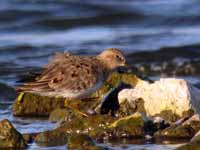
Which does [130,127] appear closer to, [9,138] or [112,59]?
[9,138]

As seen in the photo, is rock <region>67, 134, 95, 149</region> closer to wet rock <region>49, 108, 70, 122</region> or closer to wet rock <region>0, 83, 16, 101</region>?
wet rock <region>49, 108, 70, 122</region>

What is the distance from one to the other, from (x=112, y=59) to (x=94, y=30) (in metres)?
8.71

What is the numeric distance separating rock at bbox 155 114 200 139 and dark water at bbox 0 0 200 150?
4.14 meters

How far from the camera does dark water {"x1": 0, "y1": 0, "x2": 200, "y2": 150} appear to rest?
623 inches

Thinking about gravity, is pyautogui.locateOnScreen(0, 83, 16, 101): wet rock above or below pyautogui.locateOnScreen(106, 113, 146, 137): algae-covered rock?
above

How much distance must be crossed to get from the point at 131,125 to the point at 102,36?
9508 mm

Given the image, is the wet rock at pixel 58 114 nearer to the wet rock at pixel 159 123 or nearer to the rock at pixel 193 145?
the wet rock at pixel 159 123

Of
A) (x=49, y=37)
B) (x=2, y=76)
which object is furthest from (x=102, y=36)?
(x=2, y=76)

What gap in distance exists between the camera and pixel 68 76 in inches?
376

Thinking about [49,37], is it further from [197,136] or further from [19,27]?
[197,136]

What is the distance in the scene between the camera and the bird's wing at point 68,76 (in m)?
9.44

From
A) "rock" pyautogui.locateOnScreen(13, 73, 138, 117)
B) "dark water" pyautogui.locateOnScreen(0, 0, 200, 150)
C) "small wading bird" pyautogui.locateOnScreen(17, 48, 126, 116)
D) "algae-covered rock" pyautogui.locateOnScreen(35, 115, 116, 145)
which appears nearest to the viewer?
"algae-covered rock" pyautogui.locateOnScreen(35, 115, 116, 145)

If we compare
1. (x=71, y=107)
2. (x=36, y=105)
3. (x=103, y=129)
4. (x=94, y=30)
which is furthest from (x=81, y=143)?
(x=94, y=30)

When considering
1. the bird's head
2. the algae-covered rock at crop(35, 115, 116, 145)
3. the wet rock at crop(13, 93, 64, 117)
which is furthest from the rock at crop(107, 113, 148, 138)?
the wet rock at crop(13, 93, 64, 117)
